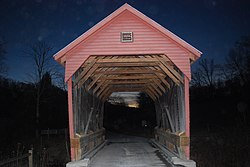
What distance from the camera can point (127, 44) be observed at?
7973 mm

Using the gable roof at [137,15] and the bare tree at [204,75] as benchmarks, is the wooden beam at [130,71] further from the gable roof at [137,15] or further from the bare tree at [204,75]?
→ the bare tree at [204,75]

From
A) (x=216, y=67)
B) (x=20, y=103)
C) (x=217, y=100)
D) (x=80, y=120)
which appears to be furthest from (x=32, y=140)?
(x=216, y=67)

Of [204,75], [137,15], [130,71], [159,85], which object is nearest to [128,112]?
[204,75]

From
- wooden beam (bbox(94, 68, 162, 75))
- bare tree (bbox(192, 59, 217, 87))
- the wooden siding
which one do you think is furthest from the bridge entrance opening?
the wooden siding

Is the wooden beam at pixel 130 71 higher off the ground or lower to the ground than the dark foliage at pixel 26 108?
higher

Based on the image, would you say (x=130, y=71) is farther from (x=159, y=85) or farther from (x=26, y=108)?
(x=26, y=108)

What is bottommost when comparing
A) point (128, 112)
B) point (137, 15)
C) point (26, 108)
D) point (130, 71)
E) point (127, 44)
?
point (128, 112)

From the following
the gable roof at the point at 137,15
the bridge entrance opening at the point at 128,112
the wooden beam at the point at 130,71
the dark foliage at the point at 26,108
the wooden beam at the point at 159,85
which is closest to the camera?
the gable roof at the point at 137,15

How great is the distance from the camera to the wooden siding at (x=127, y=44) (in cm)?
793

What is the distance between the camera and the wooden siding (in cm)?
793

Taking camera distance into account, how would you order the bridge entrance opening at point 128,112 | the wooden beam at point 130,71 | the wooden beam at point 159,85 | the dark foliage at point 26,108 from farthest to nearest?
the bridge entrance opening at point 128,112 → the dark foliage at point 26,108 → the wooden beam at point 159,85 → the wooden beam at point 130,71

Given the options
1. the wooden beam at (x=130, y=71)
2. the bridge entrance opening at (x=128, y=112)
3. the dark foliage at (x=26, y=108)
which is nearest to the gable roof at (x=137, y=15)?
the wooden beam at (x=130, y=71)

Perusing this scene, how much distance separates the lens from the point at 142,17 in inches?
311

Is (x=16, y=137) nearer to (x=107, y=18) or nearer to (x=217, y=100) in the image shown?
(x=107, y=18)
